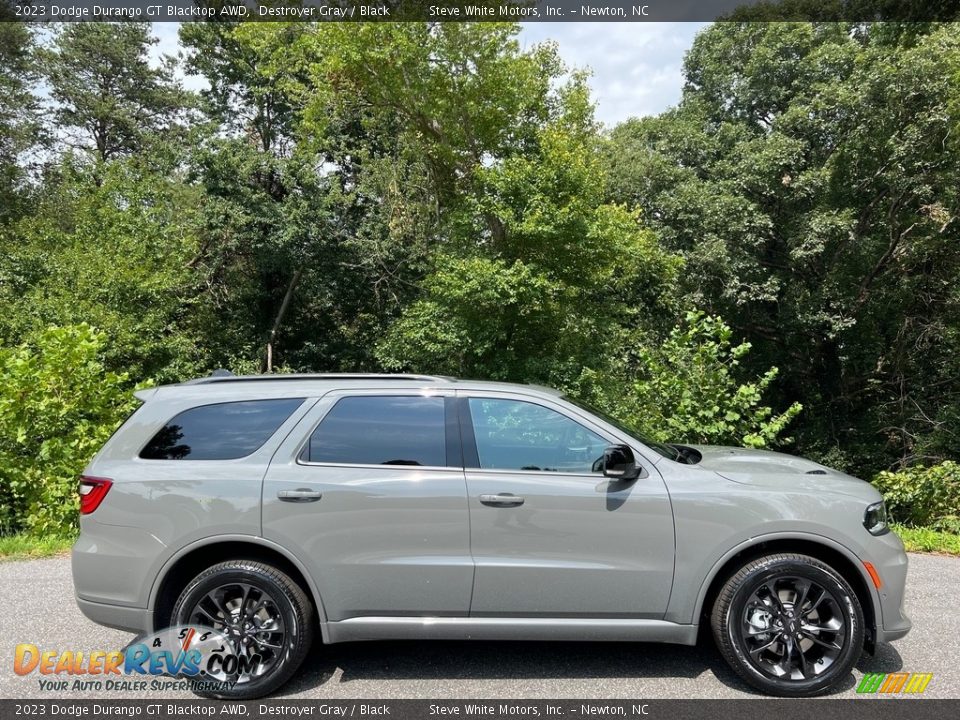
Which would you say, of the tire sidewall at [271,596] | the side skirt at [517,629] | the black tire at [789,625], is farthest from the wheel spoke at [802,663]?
the tire sidewall at [271,596]

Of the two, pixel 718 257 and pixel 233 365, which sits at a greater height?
pixel 718 257

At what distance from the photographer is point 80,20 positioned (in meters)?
33.4

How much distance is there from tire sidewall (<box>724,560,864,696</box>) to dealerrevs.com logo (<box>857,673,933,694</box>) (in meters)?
0.21

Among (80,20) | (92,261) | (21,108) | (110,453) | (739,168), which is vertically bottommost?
(110,453)

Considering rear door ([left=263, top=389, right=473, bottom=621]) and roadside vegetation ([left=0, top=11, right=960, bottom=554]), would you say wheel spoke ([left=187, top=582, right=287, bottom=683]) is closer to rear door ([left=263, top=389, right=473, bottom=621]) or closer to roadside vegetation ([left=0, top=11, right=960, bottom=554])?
rear door ([left=263, top=389, right=473, bottom=621])

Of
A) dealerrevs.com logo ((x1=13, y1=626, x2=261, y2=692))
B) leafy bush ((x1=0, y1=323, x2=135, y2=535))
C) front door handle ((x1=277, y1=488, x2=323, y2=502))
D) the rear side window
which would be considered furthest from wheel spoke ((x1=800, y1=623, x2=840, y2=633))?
leafy bush ((x1=0, y1=323, x2=135, y2=535))

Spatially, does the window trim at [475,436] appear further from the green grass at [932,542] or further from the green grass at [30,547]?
the green grass at [30,547]

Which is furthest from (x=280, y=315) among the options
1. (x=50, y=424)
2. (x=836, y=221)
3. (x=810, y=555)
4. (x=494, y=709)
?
(x=810, y=555)

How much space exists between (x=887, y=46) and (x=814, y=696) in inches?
736

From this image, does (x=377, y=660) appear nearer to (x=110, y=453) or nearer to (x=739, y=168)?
A: (x=110, y=453)

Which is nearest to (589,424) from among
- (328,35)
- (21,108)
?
(328,35)

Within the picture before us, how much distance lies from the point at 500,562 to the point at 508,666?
2.45ft

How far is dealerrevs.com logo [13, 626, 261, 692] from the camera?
11.6ft

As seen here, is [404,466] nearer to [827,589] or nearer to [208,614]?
[208,614]
